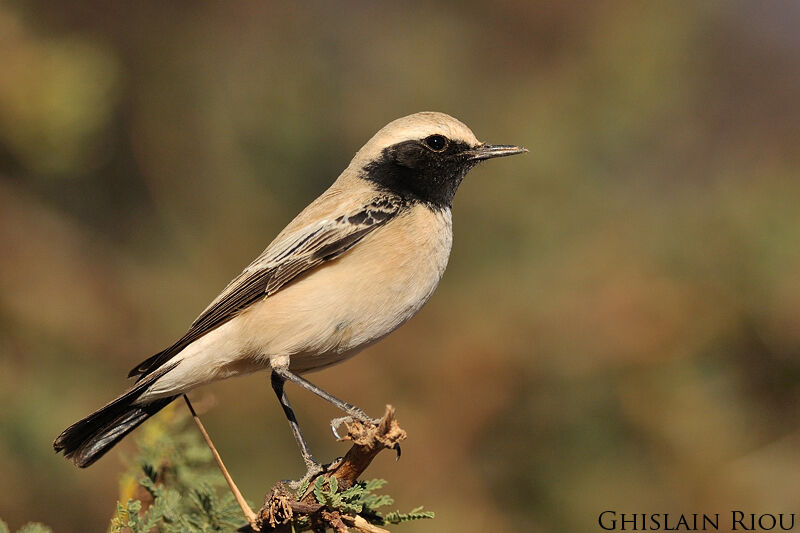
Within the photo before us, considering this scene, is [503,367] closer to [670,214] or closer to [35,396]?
[670,214]

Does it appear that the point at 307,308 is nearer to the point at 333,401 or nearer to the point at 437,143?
the point at 333,401

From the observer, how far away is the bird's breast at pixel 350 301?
165 inches

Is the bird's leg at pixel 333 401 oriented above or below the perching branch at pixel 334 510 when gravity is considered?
above

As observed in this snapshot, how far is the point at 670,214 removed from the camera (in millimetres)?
6484

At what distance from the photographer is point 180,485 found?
3988 millimetres

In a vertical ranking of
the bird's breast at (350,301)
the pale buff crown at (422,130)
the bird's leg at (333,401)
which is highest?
the pale buff crown at (422,130)

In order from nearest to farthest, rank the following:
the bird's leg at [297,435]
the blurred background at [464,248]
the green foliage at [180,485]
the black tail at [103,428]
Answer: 1. the green foliage at [180,485]
2. the bird's leg at [297,435]
3. the black tail at [103,428]
4. the blurred background at [464,248]

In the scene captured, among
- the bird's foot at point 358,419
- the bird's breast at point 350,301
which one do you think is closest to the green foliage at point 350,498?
the bird's foot at point 358,419

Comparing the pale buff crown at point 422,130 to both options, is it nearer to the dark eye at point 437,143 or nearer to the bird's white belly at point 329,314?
the dark eye at point 437,143

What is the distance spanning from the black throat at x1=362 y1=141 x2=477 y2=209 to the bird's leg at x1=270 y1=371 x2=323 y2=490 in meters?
1.22

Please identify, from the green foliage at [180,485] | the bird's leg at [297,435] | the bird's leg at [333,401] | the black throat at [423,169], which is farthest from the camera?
the black throat at [423,169]

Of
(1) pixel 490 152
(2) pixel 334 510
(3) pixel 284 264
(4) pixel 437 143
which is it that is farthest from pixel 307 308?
(1) pixel 490 152

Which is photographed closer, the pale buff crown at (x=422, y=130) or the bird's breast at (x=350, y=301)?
the bird's breast at (x=350, y=301)

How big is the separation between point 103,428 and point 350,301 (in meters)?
1.38
